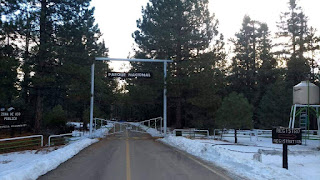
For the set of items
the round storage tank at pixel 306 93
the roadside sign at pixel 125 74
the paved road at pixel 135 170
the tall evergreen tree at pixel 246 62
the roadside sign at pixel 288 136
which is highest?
the tall evergreen tree at pixel 246 62

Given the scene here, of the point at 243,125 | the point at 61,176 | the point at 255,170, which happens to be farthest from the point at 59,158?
the point at 243,125

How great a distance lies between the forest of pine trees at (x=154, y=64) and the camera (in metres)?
20.3

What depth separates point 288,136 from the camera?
1016 cm

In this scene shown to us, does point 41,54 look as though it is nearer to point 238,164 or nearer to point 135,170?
point 135,170

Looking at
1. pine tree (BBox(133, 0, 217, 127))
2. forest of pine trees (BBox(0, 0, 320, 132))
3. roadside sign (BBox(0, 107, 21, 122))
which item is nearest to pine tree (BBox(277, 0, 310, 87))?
forest of pine trees (BBox(0, 0, 320, 132))

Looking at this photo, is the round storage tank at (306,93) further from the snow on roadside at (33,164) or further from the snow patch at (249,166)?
the snow on roadside at (33,164)

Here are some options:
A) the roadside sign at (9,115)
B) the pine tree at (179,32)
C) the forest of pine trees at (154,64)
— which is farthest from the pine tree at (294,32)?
the roadside sign at (9,115)

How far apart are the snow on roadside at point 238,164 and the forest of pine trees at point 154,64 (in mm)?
11337

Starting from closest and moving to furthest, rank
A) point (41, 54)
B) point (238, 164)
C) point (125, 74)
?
point (238, 164), point (41, 54), point (125, 74)

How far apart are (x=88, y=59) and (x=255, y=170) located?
53.3 feet

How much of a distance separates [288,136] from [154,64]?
2306cm

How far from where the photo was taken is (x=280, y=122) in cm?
3772

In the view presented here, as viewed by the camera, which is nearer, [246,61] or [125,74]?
[125,74]

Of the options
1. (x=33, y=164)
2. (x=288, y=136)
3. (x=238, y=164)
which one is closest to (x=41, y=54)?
(x=33, y=164)
